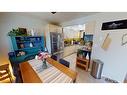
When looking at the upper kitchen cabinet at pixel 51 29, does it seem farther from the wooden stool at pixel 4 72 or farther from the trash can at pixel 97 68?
the trash can at pixel 97 68

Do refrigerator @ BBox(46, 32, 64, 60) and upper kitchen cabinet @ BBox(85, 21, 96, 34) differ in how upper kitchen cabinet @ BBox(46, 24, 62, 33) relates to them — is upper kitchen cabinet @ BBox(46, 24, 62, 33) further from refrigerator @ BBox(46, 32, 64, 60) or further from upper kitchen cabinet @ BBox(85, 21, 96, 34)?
upper kitchen cabinet @ BBox(85, 21, 96, 34)

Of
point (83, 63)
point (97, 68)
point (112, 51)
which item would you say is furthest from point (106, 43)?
point (83, 63)

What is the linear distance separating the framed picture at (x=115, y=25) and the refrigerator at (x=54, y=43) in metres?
1.94

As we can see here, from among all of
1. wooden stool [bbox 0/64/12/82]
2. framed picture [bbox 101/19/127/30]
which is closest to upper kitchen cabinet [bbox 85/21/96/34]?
framed picture [bbox 101/19/127/30]

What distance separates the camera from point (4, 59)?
94.3 inches

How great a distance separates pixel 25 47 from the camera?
2.85 m

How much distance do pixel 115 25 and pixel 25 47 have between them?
2.84 meters

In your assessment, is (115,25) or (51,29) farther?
(51,29)

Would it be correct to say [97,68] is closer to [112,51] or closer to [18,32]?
[112,51]

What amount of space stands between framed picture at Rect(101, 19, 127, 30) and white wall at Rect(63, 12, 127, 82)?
84 mm

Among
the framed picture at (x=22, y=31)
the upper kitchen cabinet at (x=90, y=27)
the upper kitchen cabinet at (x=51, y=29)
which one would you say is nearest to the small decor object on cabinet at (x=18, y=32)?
the framed picture at (x=22, y=31)
